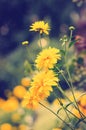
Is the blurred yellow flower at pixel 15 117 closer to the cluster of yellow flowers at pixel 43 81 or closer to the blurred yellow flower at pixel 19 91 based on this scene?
the blurred yellow flower at pixel 19 91

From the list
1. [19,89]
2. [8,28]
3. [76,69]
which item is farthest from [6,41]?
[76,69]

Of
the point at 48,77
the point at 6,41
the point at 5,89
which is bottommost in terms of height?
the point at 48,77

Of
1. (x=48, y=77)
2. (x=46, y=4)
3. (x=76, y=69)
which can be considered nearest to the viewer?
(x=48, y=77)

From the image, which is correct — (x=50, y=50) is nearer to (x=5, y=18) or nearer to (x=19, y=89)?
(x=19, y=89)

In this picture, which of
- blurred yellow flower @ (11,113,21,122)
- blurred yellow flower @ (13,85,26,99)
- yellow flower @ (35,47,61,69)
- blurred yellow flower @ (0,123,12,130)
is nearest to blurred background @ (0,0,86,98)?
blurred yellow flower @ (13,85,26,99)

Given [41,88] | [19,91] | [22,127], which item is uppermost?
[19,91]

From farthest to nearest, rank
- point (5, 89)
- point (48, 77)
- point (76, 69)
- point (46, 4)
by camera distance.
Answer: point (46, 4) → point (5, 89) → point (76, 69) → point (48, 77)

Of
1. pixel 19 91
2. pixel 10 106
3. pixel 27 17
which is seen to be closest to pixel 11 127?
pixel 10 106

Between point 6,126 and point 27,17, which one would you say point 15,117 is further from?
point 27,17
